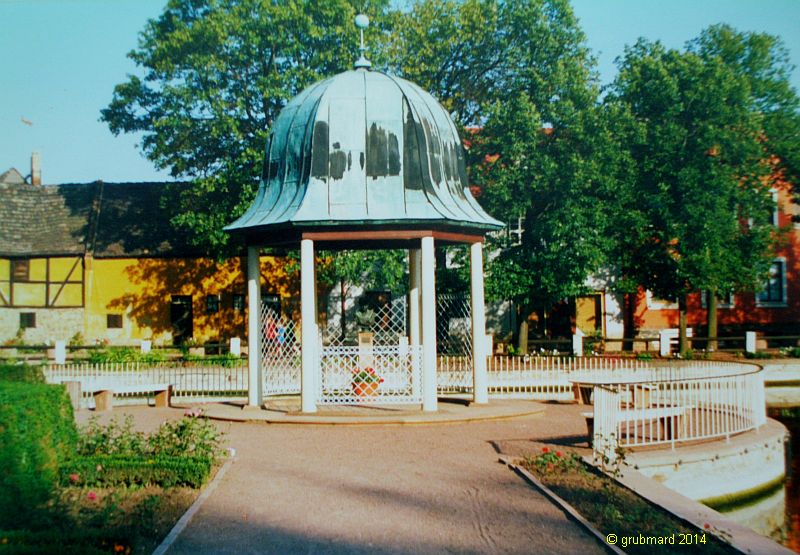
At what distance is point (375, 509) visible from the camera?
9.72 meters

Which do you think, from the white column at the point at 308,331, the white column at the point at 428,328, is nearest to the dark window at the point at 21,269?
the white column at the point at 308,331

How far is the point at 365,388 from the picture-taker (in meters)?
19.0

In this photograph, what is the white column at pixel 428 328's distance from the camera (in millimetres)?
17141

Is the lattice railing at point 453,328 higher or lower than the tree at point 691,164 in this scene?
lower

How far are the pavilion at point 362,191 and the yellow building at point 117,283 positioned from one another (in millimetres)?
22255

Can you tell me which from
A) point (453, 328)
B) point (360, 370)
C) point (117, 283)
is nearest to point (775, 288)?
point (453, 328)

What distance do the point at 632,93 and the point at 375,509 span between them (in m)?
30.4

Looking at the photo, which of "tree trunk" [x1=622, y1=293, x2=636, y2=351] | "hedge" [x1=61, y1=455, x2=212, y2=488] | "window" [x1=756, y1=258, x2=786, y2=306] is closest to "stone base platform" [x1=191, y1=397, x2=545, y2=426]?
"hedge" [x1=61, y1=455, x2=212, y2=488]

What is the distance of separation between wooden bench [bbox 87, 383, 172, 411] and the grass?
11737mm

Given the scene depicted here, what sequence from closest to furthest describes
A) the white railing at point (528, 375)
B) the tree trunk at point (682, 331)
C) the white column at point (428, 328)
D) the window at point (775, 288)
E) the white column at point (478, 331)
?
the white column at point (428, 328) < the white column at point (478, 331) < the white railing at point (528, 375) < the tree trunk at point (682, 331) < the window at point (775, 288)

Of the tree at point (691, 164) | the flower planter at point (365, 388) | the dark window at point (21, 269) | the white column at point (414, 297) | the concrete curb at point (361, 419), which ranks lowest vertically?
the concrete curb at point (361, 419)

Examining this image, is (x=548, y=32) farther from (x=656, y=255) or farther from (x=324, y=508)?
(x=324, y=508)

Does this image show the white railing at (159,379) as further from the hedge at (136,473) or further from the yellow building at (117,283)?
the yellow building at (117,283)

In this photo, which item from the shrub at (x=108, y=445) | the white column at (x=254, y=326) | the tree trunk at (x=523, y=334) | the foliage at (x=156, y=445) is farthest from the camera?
the tree trunk at (x=523, y=334)
